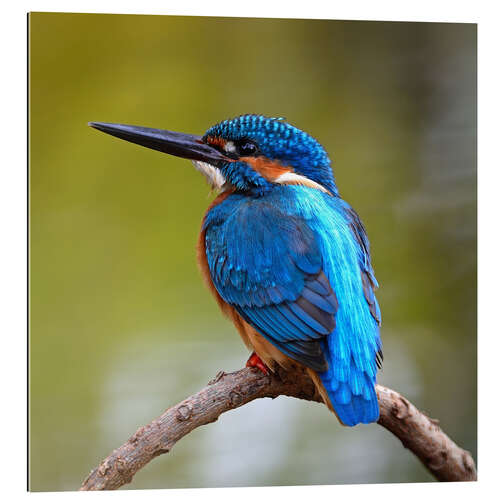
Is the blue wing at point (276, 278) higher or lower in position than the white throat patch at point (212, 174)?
lower

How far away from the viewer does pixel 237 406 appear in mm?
2742

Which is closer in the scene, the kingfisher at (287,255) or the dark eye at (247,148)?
the kingfisher at (287,255)

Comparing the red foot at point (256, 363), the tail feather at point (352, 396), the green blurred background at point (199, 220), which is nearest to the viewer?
the tail feather at point (352, 396)

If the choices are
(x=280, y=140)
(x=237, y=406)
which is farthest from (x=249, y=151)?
(x=237, y=406)

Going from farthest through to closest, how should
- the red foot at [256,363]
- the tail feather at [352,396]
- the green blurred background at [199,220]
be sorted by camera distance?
1. the green blurred background at [199,220]
2. the red foot at [256,363]
3. the tail feather at [352,396]

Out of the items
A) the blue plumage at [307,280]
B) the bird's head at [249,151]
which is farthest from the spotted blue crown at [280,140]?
the blue plumage at [307,280]

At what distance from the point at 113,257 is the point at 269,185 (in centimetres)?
76

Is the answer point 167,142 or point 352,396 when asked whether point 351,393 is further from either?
point 167,142

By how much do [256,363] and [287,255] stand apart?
454 millimetres

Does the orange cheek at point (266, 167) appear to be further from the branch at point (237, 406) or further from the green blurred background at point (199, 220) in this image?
the branch at point (237, 406)

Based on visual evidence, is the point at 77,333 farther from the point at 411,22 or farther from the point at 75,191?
the point at 411,22

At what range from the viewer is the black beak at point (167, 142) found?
2.98m

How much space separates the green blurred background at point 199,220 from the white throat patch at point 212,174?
171 millimetres

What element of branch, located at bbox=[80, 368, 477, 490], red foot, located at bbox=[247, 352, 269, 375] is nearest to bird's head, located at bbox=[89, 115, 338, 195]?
red foot, located at bbox=[247, 352, 269, 375]
